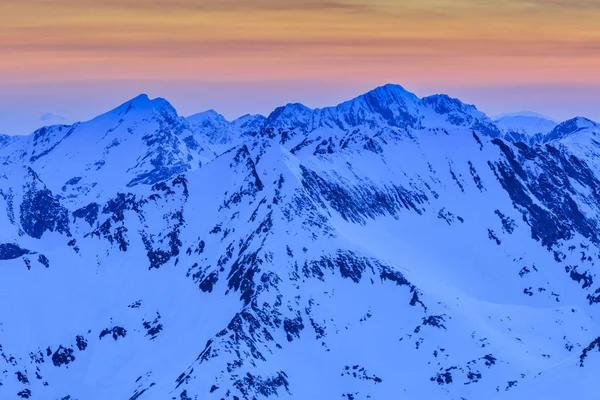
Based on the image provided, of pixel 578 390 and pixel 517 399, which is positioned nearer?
pixel 578 390

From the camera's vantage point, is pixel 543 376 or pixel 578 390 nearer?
pixel 578 390

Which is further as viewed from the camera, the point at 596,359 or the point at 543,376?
the point at 543,376
